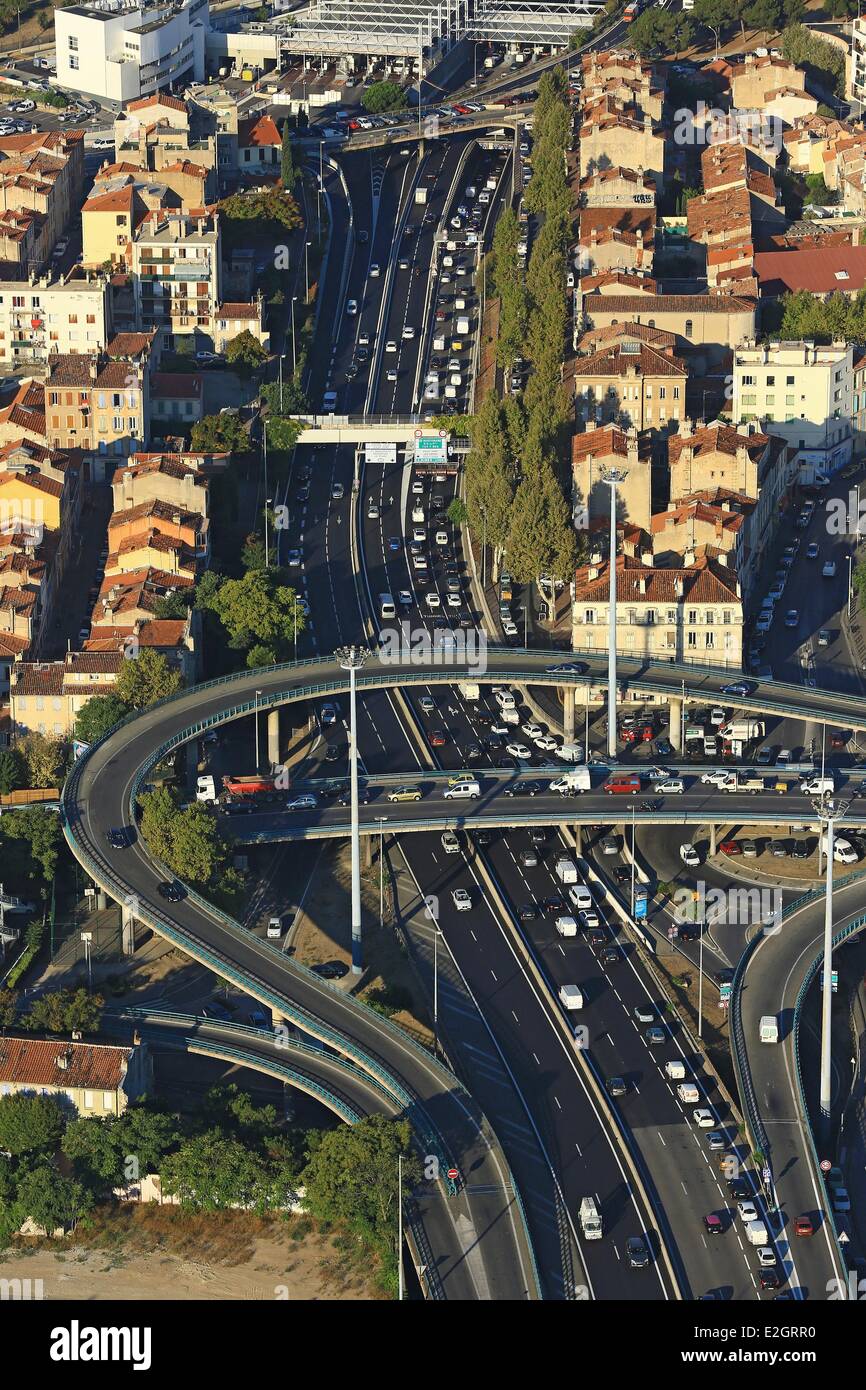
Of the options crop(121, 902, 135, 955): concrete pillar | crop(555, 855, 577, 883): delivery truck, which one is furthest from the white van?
crop(121, 902, 135, 955): concrete pillar

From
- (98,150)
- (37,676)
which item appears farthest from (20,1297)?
(98,150)

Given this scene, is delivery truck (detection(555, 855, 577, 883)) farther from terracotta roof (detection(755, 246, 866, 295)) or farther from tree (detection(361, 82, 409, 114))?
tree (detection(361, 82, 409, 114))

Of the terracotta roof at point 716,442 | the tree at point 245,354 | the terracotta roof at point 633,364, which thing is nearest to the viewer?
the terracotta roof at point 716,442

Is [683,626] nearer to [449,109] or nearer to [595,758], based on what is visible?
[595,758]

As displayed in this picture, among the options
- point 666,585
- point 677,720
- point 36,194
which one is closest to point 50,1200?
point 677,720

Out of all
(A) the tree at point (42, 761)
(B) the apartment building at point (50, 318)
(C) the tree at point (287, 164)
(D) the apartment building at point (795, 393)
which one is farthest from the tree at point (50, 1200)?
(C) the tree at point (287, 164)

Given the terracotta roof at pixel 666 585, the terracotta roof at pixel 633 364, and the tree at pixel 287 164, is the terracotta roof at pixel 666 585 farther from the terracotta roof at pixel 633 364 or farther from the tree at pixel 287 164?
the tree at pixel 287 164

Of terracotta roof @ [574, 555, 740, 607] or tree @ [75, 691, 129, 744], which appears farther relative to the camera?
terracotta roof @ [574, 555, 740, 607]
